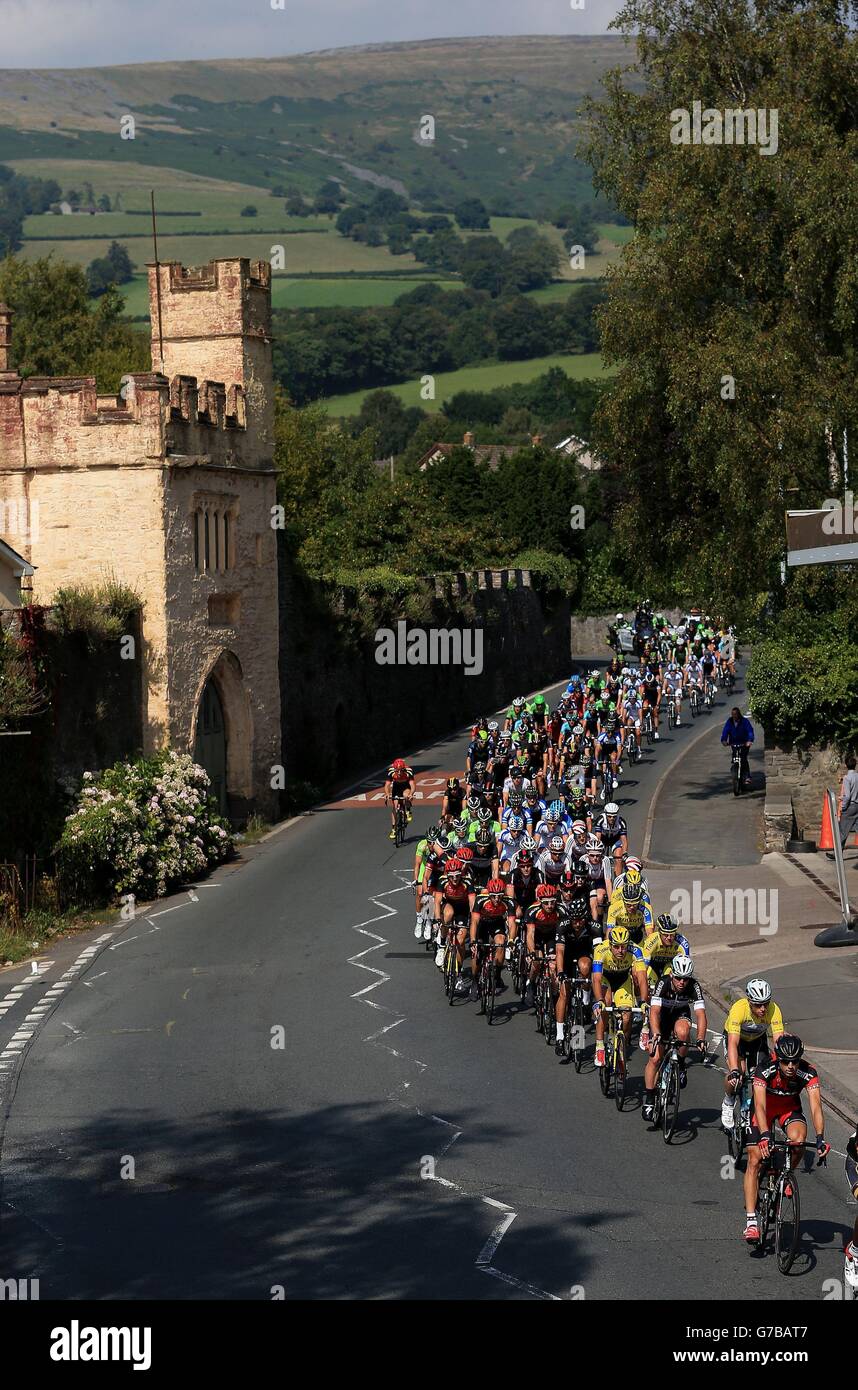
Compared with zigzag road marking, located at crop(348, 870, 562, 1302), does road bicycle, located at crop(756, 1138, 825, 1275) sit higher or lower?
higher

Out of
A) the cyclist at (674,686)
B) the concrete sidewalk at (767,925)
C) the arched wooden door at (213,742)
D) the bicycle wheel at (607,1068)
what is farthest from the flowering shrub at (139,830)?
the cyclist at (674,686)

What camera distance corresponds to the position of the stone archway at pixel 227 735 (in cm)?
3519

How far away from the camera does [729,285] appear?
3466 cm

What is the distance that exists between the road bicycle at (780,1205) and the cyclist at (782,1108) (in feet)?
0.18

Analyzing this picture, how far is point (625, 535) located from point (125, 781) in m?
11.5

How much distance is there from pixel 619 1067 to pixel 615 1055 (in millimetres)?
135

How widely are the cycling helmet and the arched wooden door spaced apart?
72.7 feet

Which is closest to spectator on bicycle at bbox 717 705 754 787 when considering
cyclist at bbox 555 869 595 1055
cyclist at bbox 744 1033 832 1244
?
cyclist at bbox 555 869 595 1055

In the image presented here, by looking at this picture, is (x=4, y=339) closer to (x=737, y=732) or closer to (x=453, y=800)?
(x=453, y=800)

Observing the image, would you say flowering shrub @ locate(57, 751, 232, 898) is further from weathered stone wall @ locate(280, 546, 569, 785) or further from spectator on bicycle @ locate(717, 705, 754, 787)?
spectator on bicycle @ locate(717, 705, 754, 787)

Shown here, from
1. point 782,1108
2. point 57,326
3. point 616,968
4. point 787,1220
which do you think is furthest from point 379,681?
point 787,1220

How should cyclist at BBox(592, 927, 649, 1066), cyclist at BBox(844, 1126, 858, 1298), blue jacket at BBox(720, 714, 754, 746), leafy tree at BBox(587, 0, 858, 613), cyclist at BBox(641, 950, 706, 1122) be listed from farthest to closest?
blue jacket at BBox(720, 714, 754, 746) < leafy tree at BBox(587, 0, 858, 613) < cyclist at BBox(592, 927, 649, 1066) < cyclist at BBox(641, 950, 706, 1122) < cyclist at BBox(844, 1126, 858, 1298)

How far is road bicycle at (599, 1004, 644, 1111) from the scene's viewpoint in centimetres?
1659
